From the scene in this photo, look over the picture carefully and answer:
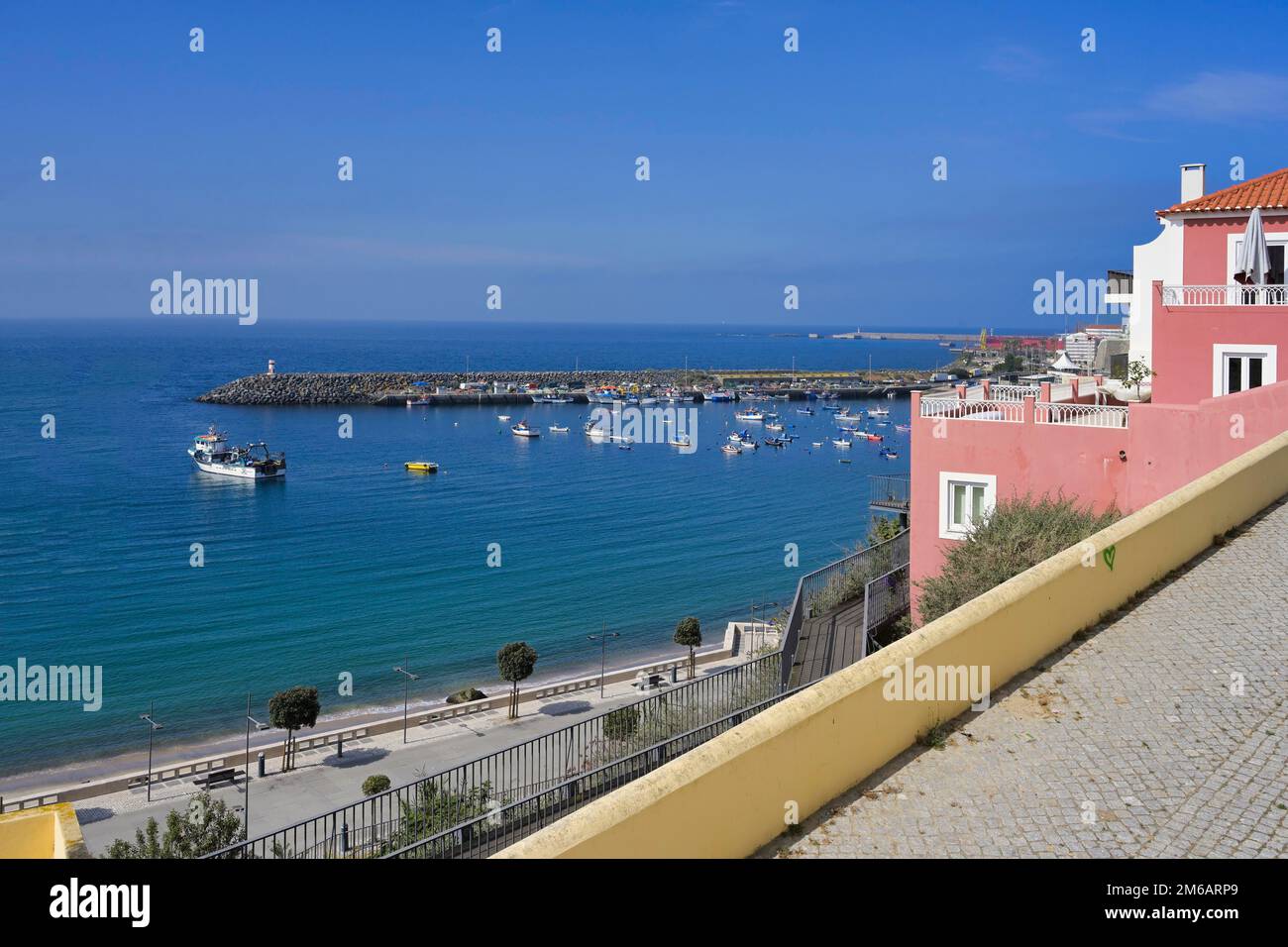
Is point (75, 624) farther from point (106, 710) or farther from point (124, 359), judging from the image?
point (124, 359)

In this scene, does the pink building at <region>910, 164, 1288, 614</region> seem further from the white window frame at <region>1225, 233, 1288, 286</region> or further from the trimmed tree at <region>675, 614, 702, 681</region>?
the trimmed tree at <region>675, 614, 702, 681</region>

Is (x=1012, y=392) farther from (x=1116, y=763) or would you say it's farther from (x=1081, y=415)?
(x=1116, y=763)

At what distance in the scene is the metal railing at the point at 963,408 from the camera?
52.7ft

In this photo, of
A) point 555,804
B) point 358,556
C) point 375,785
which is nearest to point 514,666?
point 375,785

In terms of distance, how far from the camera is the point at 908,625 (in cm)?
1633

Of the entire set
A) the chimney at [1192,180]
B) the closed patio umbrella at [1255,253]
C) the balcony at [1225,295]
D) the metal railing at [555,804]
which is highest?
the chimney at [1192,180]

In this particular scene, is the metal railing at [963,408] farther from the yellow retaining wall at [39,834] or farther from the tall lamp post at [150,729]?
the tall lamp post at [150,729]

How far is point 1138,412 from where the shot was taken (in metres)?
14.0

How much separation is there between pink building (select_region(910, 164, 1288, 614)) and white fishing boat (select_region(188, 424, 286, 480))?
185 ft

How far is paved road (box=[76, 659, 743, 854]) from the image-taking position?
20344 millimetres

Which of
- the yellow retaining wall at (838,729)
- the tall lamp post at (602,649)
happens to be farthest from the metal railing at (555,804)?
the tall lamp post at (602,649)

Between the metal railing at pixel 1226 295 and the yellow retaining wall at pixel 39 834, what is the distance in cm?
1565

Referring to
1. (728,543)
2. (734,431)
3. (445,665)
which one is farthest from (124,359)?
(445,665)
